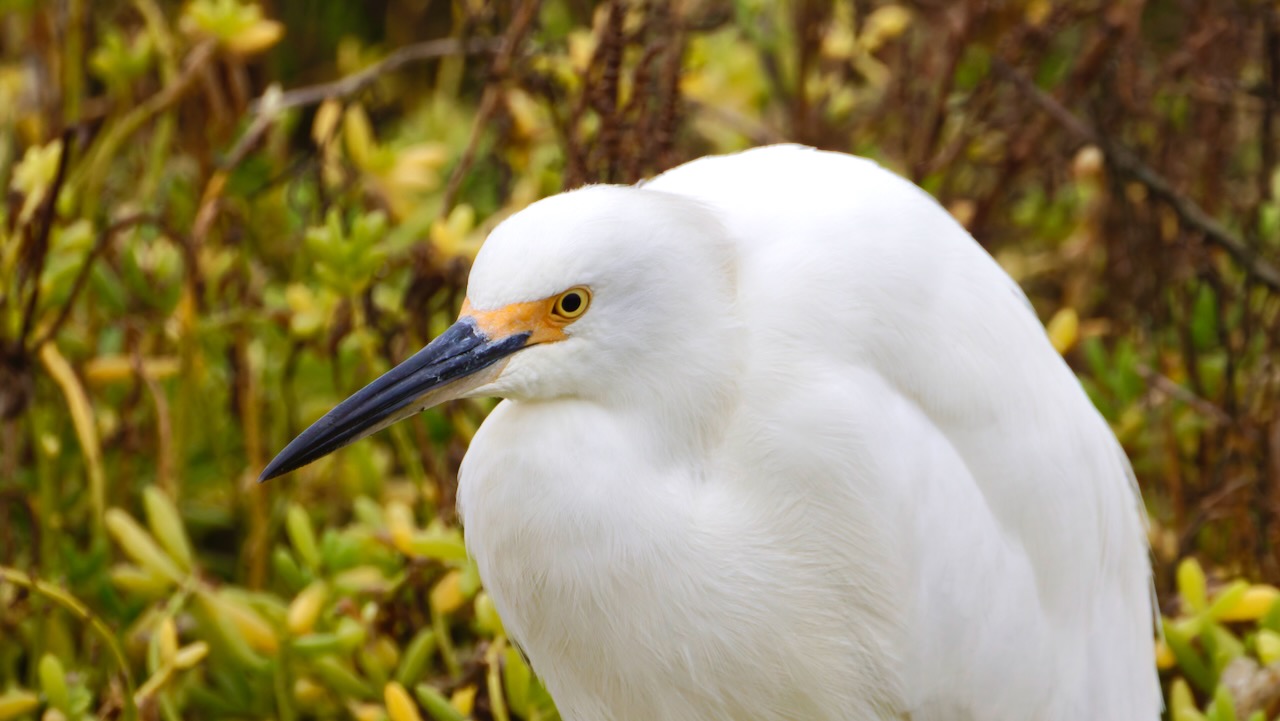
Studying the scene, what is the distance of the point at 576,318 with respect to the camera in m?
1.41

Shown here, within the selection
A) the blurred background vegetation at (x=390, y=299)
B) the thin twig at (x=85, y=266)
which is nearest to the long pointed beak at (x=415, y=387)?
the blurred background vegetation at (x=390, y=299)

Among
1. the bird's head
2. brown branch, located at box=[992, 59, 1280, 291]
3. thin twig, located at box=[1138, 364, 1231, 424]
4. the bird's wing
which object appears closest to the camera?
the bird's head

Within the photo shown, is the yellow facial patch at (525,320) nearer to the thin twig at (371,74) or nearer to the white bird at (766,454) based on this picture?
the white bird at (766,454)

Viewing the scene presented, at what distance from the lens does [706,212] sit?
1489 millimetres

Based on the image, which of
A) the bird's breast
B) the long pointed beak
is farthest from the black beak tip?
the bird's breast

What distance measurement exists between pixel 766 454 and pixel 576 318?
266 millimetres

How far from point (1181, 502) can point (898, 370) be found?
1.10m

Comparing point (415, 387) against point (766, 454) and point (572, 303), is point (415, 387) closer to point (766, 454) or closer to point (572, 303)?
point (572, 303)

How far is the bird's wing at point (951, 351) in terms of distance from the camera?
155 cm

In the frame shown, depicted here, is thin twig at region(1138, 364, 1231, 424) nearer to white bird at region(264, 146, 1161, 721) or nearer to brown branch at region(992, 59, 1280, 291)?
brown branch at region(992, 59, 1280, 291)

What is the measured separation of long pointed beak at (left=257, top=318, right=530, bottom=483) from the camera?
140cm

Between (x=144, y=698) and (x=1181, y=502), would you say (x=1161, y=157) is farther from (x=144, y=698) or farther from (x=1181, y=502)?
(x=144, y=698)

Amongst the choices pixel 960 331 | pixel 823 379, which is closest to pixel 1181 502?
pixel 960 331

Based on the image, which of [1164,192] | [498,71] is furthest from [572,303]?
[1164,192]
